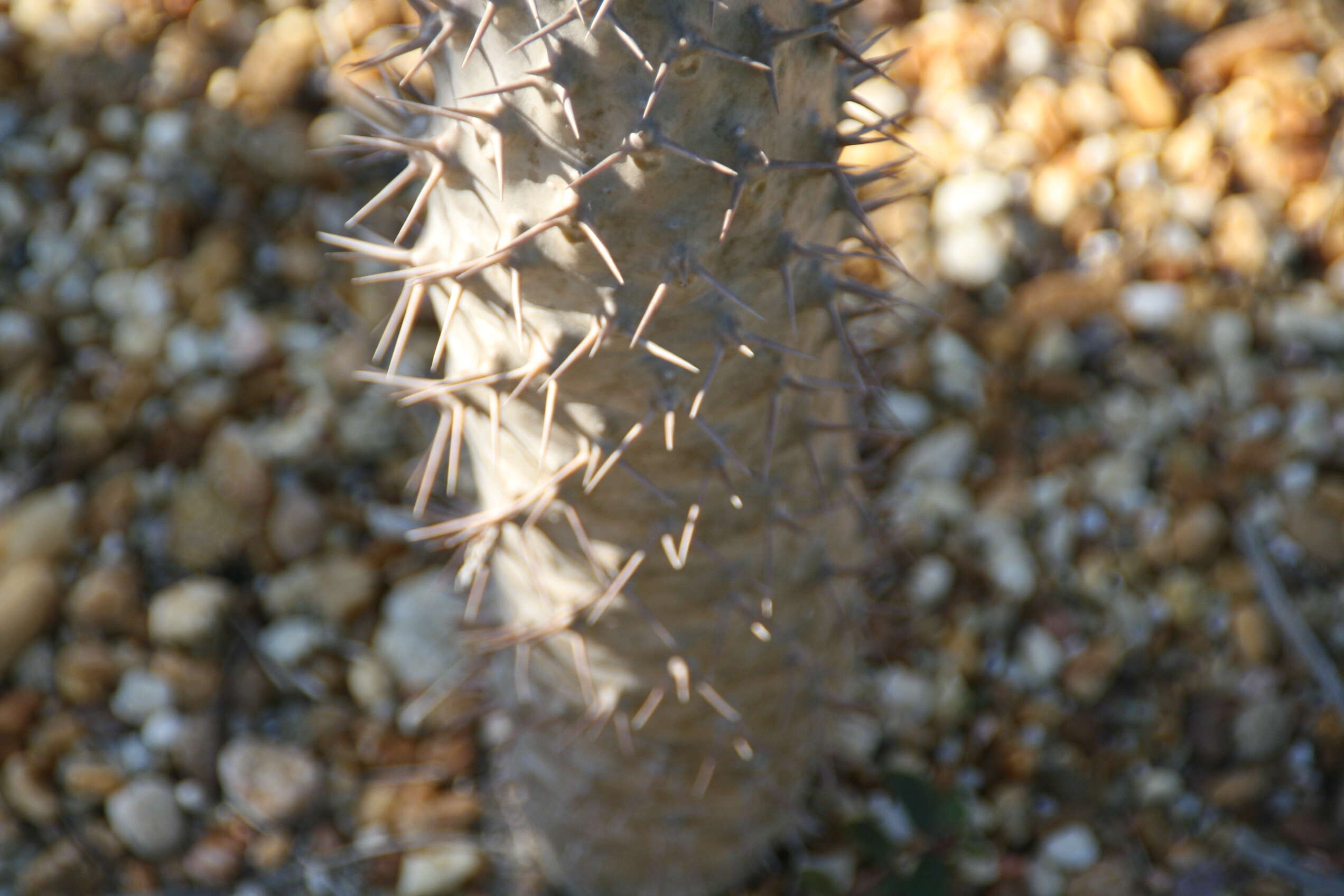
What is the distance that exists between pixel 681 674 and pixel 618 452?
0.26 meters

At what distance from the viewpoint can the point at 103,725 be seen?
1.33 meters

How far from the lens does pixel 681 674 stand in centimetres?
86

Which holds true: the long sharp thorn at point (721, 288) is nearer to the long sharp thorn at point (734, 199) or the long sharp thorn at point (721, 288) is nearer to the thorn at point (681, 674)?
the long sharp thorn at point (734, 199)

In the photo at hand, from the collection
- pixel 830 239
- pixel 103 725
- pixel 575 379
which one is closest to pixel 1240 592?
pixel 830 239

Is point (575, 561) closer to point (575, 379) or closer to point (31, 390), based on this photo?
point (575, 379)

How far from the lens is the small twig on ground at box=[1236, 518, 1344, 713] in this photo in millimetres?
1273

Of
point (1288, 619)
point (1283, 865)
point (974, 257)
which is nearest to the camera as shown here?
point (1283, 865)

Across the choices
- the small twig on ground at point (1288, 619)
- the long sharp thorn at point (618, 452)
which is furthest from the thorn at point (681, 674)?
the small twig on ground at point (1288, 619)

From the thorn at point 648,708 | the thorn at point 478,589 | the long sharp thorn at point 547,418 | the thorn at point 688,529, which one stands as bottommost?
the thorn at point 648,708

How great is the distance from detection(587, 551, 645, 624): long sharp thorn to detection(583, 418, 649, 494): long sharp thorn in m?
0.08

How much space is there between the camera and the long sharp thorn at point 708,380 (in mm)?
654

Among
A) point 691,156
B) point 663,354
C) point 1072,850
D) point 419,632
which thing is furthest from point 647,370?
point 1072,850

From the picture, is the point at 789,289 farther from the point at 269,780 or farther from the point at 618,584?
the point at 269,780

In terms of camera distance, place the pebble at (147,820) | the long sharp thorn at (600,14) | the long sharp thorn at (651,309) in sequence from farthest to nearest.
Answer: the pebble at (147,820), the long sharp thorn at (651,309), the long sharp thorn at (600,14)
